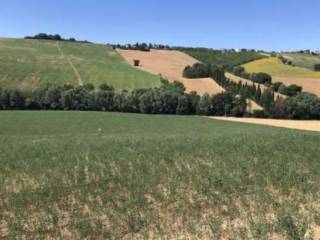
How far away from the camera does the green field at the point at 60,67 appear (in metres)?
89.1

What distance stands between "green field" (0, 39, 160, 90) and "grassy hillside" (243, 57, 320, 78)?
118 feet

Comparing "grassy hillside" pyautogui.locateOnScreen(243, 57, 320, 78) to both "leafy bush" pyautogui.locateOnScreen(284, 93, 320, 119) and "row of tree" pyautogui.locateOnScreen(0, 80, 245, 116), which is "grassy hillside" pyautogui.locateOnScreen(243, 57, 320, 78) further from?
"row of tree" pyautogui.locateOnScreen(0, 80, 245, 116)

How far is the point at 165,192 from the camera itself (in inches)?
501

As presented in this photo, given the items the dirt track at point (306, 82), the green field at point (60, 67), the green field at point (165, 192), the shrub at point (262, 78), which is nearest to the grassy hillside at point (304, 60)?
the dirt track at point (306, 82)

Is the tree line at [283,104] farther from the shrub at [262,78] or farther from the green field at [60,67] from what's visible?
the green field at [60,67]

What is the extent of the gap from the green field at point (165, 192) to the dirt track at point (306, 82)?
73.3 metres

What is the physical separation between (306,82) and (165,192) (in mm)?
90890

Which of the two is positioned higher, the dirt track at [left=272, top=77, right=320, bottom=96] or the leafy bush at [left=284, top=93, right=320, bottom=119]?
the dirt track at [left=272, top=77, right=320, bottom=96]

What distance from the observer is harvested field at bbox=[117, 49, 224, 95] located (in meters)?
90.5

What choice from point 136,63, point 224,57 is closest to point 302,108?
point 136,63

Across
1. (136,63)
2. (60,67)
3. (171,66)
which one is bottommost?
(60,67)

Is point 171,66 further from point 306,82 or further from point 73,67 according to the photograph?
point 306,82

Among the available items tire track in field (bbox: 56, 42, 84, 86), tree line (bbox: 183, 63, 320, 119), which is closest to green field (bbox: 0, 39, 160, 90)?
tire track in field (bbox: 56, 42, 84, 86)

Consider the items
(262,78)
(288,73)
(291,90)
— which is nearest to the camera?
(291,90)
